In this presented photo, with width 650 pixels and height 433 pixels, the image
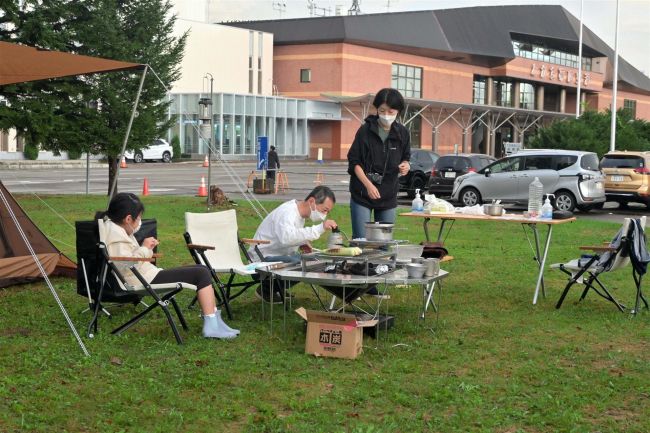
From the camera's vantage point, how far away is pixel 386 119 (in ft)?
26.0

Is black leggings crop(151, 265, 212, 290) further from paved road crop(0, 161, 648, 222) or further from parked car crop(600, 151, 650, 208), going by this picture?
parked car crop(600, 151, 650, 208)

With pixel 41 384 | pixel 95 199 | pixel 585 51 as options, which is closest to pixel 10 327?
pixel 41 384

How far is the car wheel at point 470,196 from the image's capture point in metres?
21.9

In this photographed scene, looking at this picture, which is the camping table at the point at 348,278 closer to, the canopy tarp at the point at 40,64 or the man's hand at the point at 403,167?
the man's hand at the point at 403,167

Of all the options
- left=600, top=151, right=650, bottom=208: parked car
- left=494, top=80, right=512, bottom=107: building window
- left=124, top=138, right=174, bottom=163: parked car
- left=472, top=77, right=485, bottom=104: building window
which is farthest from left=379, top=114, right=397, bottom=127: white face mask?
left=494, top=80, right=512, bottom=107: building window

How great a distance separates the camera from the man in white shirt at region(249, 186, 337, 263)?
7.56m

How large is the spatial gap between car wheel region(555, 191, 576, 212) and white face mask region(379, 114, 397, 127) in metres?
13.6

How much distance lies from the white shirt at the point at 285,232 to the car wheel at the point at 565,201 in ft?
44.6

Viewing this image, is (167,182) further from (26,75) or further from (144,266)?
(144,266)

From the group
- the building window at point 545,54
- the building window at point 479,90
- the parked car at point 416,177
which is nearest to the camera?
the parked car at point 416,177

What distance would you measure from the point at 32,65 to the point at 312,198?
3194 mm

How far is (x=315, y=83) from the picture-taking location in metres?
56.8

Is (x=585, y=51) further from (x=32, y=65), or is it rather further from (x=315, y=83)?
(x=32, y=65)

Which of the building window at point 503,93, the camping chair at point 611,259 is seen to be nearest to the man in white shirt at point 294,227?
the camping chair at point 611,259
